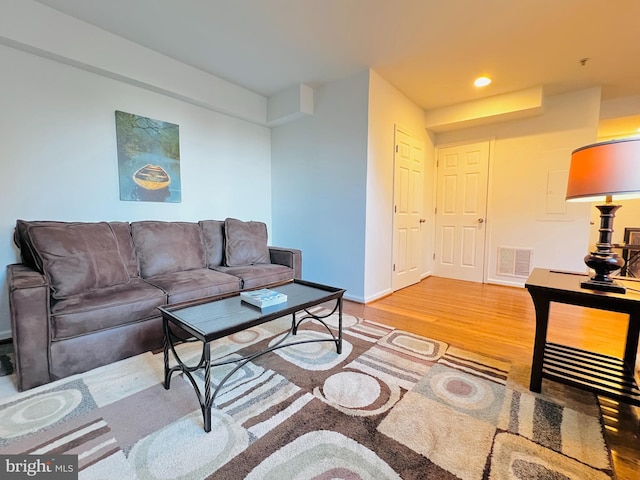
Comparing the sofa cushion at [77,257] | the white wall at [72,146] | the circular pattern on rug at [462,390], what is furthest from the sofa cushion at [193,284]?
the circular pattern on rug at [462,390]

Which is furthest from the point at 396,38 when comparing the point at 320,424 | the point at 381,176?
the point at 320,424

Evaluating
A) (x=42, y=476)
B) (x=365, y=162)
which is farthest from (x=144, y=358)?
(x=365, y=162)

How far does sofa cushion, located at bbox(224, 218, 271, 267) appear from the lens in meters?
3.06

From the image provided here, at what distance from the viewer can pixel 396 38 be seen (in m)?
2.47

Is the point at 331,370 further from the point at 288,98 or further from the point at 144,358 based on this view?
the point at 288,98

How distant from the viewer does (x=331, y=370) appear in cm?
175

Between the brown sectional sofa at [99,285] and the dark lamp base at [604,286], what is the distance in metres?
2.32

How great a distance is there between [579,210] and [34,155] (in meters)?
5.70

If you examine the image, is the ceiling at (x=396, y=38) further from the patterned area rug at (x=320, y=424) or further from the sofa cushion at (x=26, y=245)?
the patterned area rug at (x=320, y=424)

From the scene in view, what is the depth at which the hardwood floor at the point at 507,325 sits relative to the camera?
132 centimetres

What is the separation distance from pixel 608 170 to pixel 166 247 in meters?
3.14

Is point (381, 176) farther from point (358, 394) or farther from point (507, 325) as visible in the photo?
point (358, 394)

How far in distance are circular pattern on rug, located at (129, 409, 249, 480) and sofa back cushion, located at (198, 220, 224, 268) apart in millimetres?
1877

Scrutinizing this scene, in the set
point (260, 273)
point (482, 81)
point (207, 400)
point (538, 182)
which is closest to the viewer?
point (207, 400)
